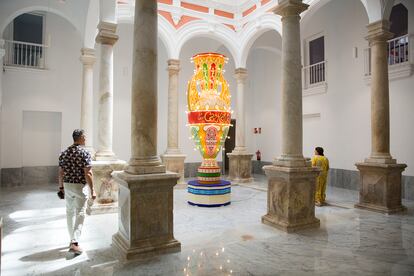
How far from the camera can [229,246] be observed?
440 centimetres

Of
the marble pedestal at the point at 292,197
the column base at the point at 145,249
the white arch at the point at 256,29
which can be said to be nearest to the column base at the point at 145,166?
the column base at the point at 145,249

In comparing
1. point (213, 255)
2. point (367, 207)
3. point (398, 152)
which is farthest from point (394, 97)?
point (213, 255)

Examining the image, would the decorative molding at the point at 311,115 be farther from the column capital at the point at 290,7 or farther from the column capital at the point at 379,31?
the column capital at the point at 290,7

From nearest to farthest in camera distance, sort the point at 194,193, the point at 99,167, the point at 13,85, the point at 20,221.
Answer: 1. the point at 20,221
2. the point at 99,167
3. the point at 194,193
4. the point at 13,85

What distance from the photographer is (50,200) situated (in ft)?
26.2

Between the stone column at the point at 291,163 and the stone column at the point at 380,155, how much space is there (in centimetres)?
228

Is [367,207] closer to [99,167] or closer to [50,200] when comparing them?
[99,167]

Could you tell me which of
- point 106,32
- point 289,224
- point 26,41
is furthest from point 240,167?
point 26,41

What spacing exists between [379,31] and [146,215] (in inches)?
255

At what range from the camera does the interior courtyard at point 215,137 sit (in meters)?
4.11

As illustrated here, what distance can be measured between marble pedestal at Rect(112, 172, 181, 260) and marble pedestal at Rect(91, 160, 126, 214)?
2.35 metres

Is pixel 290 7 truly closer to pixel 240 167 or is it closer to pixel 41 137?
pixel 240 167

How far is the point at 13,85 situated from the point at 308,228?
33.8 ft

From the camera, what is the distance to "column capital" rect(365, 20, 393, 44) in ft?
22.7
